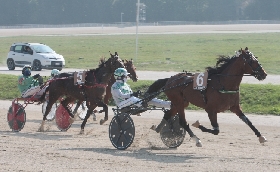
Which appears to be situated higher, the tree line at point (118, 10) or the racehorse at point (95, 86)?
the racehorse at point (95, 86)

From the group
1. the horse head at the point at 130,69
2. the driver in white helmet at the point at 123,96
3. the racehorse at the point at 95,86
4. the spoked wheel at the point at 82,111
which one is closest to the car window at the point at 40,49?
the spoked wheel at the point at 82,111

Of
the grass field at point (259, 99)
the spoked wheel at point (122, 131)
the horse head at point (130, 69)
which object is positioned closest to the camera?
the spoked wheel at point (122, 131)

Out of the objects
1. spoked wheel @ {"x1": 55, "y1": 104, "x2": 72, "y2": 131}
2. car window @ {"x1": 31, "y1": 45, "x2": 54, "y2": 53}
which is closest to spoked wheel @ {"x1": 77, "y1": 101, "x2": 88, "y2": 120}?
spoked wheel @ {"x1": 55, "y1": 104, "x2": 72, "y2": 131}

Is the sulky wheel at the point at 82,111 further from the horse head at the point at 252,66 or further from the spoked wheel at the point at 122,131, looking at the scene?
the horse head at the point at 252,66

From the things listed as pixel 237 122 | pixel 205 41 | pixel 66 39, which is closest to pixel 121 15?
pixel 66 39

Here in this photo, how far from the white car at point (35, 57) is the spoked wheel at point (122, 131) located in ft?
69.8

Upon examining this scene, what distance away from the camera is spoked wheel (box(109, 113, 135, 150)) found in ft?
39.9

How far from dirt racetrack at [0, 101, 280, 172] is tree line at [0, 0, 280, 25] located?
252 ft

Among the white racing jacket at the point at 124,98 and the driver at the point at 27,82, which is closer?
the white racing jacket at the point at 124,98

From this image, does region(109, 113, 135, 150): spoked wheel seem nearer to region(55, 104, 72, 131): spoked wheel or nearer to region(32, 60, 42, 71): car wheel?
region(55, 104, 72, 131): spoked wheel

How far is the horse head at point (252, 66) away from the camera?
1195 centimetres

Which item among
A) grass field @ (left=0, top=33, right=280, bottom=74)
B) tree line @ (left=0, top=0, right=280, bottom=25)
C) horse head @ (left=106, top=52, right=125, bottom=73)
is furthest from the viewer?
tree line @ (left=0, top=0, right=280, bottom=25)

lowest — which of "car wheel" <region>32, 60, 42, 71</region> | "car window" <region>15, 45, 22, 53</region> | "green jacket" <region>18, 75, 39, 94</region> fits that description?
"car wheel" <region>32, 60, 42, 71</region>

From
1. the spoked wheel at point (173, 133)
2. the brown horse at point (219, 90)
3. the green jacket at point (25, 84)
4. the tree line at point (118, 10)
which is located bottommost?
the tree line at point (118, 10)
